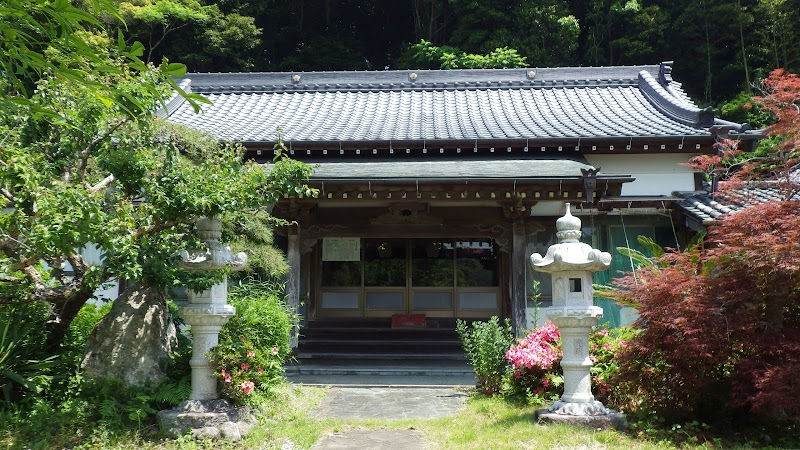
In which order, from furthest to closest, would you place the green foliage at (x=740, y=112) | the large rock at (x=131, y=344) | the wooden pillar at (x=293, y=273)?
the green foliage at (x=740, y=112) < the wooden pillar at (x=293, y=273) < the large rock at (x=131, y=344)

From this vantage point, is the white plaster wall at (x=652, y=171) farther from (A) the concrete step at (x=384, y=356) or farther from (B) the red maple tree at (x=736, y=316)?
(B) the red maple tree at (x=736, y=316)

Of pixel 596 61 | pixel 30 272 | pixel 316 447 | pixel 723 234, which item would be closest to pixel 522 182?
pixel 723 234

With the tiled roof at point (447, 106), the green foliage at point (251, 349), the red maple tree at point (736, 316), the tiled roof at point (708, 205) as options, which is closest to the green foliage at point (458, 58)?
the tiled roof at point (447, 106)

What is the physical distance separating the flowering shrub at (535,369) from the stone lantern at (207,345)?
2951mm

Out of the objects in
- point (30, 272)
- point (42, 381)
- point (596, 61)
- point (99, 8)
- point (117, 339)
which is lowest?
point (42, 381)

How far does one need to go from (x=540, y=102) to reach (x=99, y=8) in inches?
498

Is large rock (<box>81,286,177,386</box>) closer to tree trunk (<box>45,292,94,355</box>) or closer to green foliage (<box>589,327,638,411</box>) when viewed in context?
tree trunk (<box>45,292,94,355</box>)

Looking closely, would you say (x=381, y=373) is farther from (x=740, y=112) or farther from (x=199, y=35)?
(x=199, y=35)

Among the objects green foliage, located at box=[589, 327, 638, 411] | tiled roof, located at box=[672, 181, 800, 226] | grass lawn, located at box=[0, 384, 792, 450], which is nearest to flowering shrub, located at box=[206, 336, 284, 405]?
grass lawn, located at box=[0, 384, 792, 450]

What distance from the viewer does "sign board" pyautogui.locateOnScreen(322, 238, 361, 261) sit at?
1180cm

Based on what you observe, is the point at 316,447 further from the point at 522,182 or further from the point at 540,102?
the point at 540,102

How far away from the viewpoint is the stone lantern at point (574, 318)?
5.90m

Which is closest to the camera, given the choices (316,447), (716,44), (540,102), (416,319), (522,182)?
(316,447)

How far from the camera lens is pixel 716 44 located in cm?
2708
